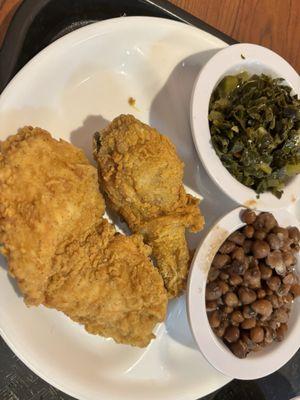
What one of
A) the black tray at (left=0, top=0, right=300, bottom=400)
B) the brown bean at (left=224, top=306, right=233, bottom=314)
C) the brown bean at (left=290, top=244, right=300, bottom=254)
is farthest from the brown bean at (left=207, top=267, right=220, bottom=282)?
the black tray at (left=0, top=0, right=300, bottom=400)

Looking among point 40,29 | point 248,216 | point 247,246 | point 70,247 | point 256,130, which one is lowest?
point 247,246

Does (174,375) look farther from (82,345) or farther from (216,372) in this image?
(82,345)

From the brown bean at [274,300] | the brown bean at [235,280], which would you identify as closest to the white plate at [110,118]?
the brown bean at [235,280]

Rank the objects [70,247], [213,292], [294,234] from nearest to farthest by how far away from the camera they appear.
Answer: [70,247], [213,292], [294,234]

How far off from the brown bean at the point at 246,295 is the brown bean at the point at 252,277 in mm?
23

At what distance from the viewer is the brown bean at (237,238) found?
183 centimetres

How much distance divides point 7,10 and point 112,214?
931 millimetres

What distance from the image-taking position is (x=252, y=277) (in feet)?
5.91

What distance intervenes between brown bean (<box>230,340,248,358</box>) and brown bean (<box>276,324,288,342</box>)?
0.55 ft

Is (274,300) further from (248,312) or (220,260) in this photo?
(220,260)

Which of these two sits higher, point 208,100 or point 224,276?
point 208,100

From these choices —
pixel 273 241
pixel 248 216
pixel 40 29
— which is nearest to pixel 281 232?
pixel 273 241

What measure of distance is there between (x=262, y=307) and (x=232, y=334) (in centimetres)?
16

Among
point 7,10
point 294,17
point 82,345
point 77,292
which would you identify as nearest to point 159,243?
point 77,292
